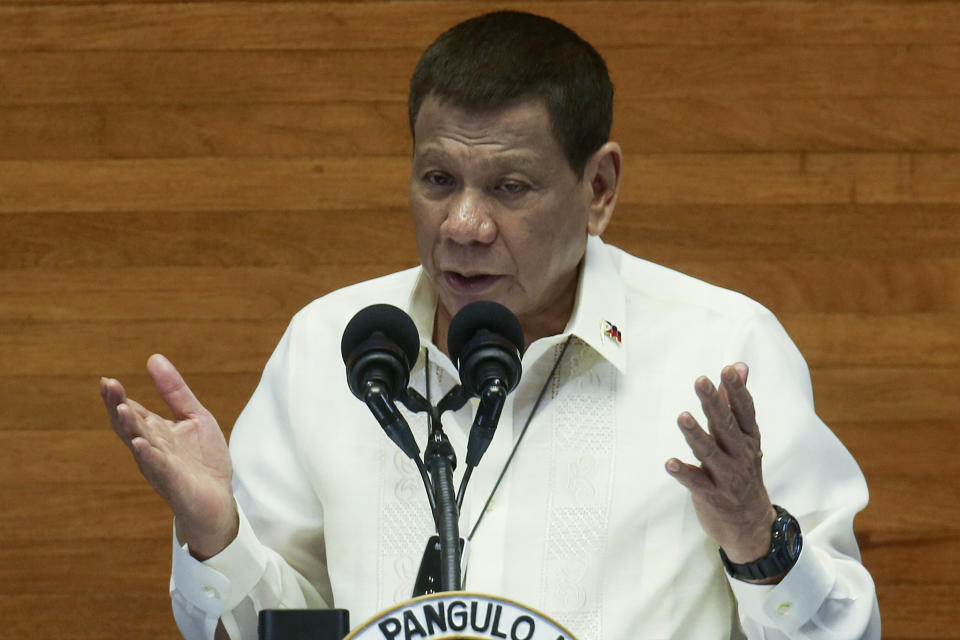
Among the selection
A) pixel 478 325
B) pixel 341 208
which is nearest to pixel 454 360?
pixel 478 325

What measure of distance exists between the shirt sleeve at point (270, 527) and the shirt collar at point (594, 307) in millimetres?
221

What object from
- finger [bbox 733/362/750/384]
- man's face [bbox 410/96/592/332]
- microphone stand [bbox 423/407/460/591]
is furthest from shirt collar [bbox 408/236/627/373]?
microphone stand [bbox 423/407/460/591]

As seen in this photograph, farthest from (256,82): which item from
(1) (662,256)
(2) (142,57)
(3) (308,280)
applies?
(1) (662,256)

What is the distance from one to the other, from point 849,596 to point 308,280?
1.33m

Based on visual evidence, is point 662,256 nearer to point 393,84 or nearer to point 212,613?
point 393,84

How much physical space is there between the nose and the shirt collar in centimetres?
21

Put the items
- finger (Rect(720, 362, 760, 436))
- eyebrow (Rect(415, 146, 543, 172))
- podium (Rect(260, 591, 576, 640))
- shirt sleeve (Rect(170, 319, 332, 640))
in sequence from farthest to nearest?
eyebrow (Rect(415, 146, 543, 172)) < shirt sleeve (Rect(170, 319, 332, 640)) < finger (Rect(720, 362, 760, 436)) < podium (Rect(260, 591, 576, 640))

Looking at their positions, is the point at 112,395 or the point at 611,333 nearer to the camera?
the point at 112,395

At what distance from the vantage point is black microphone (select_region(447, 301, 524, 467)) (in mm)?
1275

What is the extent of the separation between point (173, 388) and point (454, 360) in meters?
0.38

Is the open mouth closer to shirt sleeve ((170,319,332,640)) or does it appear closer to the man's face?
the man's face

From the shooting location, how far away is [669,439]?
186 centimetres

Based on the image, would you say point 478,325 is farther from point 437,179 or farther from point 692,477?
point 437,179

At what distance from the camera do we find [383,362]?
51.0 inches
